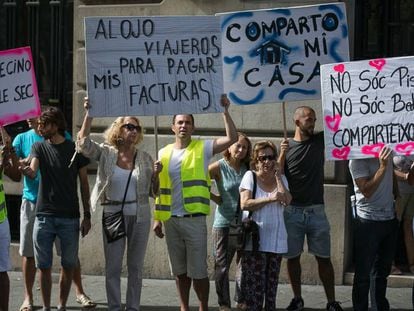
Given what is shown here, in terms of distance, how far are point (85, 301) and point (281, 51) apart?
280 centimetres

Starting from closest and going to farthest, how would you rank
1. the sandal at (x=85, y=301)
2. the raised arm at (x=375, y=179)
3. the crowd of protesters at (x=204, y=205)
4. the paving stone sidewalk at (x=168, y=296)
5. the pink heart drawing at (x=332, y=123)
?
1. the raised arm at (x=375, y=179)
2. the pink heart drawing at (x=332, y=123)
3. the crowd of protesters at (x=204, y=205)
4. the sandal at (x=85, y=301)
5. the paving stone sidewalk at (x=168, y=296)

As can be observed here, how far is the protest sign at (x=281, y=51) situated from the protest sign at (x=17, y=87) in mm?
1583

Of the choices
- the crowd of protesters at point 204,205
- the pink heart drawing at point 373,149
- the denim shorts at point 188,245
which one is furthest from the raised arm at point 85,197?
the pink heart drawing at point 373,149

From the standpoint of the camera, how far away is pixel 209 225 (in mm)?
11055

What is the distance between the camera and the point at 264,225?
8891 mm

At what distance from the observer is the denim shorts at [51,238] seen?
9352 millimetres

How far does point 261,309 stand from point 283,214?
2.85 feet

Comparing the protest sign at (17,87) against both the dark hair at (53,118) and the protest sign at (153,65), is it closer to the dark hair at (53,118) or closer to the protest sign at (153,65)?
the dark hair at (53,118)

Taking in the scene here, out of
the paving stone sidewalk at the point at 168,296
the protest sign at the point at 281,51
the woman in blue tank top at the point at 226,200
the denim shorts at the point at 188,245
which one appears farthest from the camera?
the paving stone sidewalk at the point at 168,296

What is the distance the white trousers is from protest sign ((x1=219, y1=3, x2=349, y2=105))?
131 cm

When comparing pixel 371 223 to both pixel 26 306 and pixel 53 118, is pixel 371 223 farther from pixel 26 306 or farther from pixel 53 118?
pixel 26 306

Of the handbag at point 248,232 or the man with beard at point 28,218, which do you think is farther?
the man with beard at point 28,218

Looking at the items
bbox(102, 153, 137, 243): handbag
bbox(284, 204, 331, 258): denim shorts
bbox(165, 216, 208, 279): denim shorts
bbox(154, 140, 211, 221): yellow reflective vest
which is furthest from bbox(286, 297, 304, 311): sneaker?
bbox(102, 153, 137, 243): handbag

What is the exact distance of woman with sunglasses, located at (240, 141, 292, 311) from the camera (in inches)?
348
